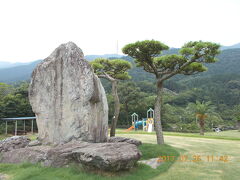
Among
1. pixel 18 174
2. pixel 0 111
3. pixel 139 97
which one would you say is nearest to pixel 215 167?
pixel 18 174

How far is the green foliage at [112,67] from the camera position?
1681 centimetres

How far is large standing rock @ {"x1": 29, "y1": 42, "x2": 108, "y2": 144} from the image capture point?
8.86 m

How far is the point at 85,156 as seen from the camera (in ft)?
21.2

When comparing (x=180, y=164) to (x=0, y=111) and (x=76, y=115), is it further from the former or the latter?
(x=0, y=111)

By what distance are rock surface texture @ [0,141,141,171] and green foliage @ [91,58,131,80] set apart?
9321mm

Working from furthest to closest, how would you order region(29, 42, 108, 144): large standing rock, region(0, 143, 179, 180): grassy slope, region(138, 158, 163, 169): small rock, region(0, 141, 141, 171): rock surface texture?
region(29, 42, 108, 144): large standing rock, region(138, 158, 163, 169): small rock, region(0, 143, 179, 180): grassy slope, region(0, 141, 141, 171): rock surface texture

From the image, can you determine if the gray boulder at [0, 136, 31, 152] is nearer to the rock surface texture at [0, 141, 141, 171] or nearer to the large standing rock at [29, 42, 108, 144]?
the rock surface texture at [0, 141, 141, 171]

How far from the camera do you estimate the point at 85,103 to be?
8.81 m

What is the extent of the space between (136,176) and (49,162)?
299 centimetres

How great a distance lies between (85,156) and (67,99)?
328 cm
